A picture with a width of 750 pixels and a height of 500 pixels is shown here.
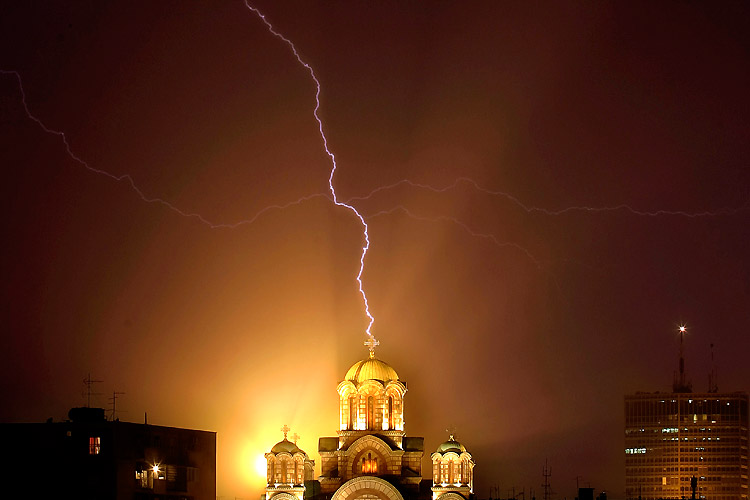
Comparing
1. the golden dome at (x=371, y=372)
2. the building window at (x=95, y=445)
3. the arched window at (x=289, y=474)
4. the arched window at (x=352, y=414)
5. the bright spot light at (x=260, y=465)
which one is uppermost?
the golden dome at (x=371, y=372)

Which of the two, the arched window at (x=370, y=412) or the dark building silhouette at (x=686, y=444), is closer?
the arched window at (x=370, y=412)

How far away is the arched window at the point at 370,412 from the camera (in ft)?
175

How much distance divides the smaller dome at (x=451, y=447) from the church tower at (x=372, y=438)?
116 cm

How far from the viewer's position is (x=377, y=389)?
174 feet

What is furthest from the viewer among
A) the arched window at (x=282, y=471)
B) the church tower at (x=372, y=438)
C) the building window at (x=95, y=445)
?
the church tower at (x=372, y=438)

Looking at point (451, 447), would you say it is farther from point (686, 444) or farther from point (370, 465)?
point (686, 444)

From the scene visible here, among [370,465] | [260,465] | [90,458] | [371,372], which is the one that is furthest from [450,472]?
[90,458]

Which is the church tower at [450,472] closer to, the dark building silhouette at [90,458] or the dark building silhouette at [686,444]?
the dark building silhouette at [90,458]

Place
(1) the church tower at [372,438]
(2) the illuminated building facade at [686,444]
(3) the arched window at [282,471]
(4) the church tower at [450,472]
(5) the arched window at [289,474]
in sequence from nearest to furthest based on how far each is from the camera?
1. (4) the church tower at [450,472]
2. (5) the arched window at [289,474]
3. (3) the arched window at [282,471]
4. (1) the church tower at [372,438]
5. (2) the illuminated building facade at [686,444]

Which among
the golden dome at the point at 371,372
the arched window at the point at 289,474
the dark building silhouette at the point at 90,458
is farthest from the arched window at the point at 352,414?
the dark building silhouette at the point at 90,458

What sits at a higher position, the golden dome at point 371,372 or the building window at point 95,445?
the golden dome at point 371,372

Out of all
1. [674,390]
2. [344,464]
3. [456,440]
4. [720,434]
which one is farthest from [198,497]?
[720,434]

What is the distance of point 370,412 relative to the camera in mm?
53500

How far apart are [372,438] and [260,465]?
203 inches
